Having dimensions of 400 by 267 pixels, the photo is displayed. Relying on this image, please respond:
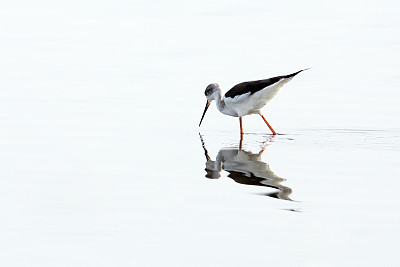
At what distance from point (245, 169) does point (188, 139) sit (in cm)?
222

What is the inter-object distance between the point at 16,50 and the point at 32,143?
8.92m

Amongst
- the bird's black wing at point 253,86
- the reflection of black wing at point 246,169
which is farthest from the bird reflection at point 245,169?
the bird's black wing at point 253,86

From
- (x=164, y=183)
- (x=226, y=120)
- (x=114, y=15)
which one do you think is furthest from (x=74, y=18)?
(x=164, y=183)

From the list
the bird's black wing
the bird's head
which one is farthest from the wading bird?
the bird's head

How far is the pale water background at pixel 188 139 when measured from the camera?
704 centimetres

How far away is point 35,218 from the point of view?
7648 mm

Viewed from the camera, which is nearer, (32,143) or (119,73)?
(32,143)

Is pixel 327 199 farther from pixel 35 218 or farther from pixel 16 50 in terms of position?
pixel 16 50

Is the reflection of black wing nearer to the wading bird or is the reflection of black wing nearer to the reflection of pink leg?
the reflection of pink leg

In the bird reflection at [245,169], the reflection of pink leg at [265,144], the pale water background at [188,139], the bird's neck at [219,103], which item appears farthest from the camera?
the bird's neck at [219,103]

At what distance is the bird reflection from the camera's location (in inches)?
358

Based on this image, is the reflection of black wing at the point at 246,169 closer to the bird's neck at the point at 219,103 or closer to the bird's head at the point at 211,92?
the bird's neck at the point at 219,103

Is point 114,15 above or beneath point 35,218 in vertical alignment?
above

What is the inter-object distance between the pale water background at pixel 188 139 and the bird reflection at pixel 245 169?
0.08 m
